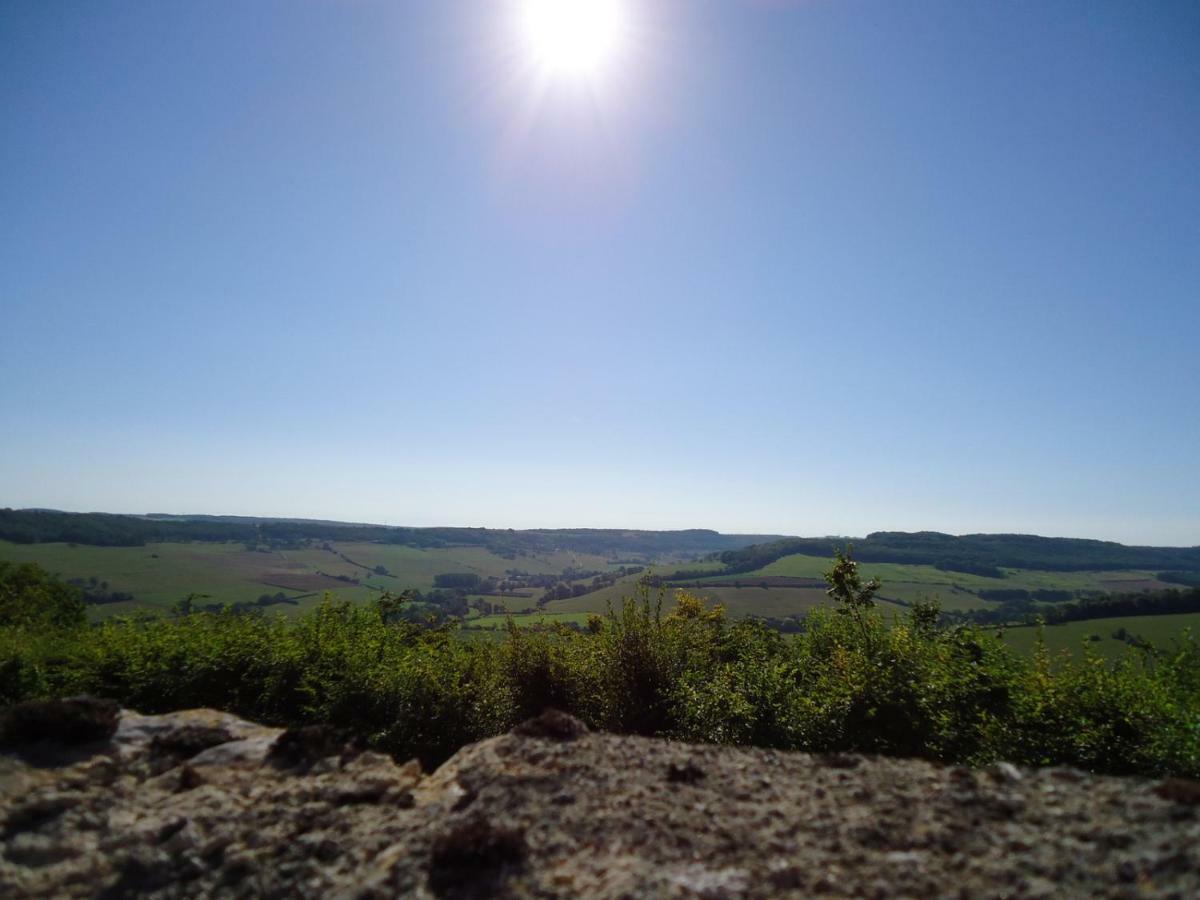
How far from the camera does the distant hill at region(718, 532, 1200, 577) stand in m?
102

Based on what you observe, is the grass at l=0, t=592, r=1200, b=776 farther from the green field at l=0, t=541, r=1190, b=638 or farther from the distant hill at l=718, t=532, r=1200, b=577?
the distant hill at l=718, t=532, r=1200, b=577

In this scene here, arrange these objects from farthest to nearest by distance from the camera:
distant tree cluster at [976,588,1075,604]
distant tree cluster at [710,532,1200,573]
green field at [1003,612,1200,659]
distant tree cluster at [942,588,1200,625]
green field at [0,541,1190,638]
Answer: distant tree cluster at [710,532,1200,573] < distant tree cluster at [976,588,1075,604] < green field at [0,541,1190,638] < distant tree cluster at [942,588,1200,625] < green field at [1003,612,1200,659]

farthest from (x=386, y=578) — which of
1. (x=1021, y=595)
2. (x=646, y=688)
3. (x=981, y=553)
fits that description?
(x=981, y=553)

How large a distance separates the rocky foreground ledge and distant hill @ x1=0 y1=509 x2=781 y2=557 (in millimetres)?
111992

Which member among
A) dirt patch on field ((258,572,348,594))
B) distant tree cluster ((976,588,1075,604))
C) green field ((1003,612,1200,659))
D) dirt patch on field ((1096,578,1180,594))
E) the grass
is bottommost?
dirt patch on field ((258,572,348,594))

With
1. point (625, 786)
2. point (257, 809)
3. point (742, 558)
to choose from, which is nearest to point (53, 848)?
point (257, 809)

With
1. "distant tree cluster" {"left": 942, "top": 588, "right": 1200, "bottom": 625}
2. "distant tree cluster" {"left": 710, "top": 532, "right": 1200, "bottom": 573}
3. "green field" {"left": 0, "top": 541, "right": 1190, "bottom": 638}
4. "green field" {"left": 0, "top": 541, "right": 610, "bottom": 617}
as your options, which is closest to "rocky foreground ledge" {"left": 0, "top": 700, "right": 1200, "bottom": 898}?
"green field" {"left": 0, "top": 541, "right": 610, "bottom": 617}

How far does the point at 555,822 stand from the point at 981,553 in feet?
449

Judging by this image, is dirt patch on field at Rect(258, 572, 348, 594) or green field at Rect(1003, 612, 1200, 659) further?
dirt patch on field at Rect(258, 572, 348, 594)

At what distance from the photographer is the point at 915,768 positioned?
472cm

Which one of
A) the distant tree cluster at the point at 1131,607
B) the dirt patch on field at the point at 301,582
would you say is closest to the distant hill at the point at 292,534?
the dirt patch on field at the point at 301,582

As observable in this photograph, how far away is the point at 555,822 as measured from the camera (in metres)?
4.07

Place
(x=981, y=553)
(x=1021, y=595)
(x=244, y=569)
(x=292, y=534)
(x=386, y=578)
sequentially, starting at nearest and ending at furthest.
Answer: (x=1021, y=595) → (x=244, y=569) → (x=386, y=578) → (x=981, y=553) → (x=292, y=534)

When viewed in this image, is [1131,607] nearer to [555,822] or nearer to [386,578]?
[555,822]
